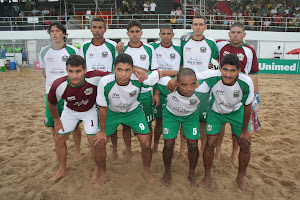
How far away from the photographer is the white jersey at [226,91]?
3.75 metres

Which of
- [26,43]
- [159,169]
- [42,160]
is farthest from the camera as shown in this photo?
[26,43]

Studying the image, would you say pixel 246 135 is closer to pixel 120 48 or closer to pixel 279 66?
pixel 120 48

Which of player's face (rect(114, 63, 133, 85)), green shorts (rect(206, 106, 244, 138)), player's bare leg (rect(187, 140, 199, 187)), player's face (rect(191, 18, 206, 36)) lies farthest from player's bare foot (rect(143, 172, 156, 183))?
player's face (rect(191, 18, 206, 36))

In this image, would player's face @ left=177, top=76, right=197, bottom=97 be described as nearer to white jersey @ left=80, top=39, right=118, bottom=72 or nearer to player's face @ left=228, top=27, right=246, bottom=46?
player's face @ left=228, top=27, right=246, bottom=46

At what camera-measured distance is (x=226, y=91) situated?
3863 mm

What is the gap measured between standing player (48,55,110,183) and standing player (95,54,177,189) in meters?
0.22

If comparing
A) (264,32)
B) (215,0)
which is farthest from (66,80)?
(215,0)

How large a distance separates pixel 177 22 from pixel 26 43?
13800mm

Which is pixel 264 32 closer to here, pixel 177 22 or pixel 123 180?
pixel 177 22

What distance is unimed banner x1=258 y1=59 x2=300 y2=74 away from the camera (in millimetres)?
15852

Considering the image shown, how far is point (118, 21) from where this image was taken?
22328 mm

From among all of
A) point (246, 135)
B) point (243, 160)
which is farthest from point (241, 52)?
point (243, 160)

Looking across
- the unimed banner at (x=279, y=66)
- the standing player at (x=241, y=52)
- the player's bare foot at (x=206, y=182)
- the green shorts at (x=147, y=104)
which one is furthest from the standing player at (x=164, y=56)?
the unimed banner at (x=279, y=66)

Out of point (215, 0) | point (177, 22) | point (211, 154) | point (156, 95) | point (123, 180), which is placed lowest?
point (123, 180)
